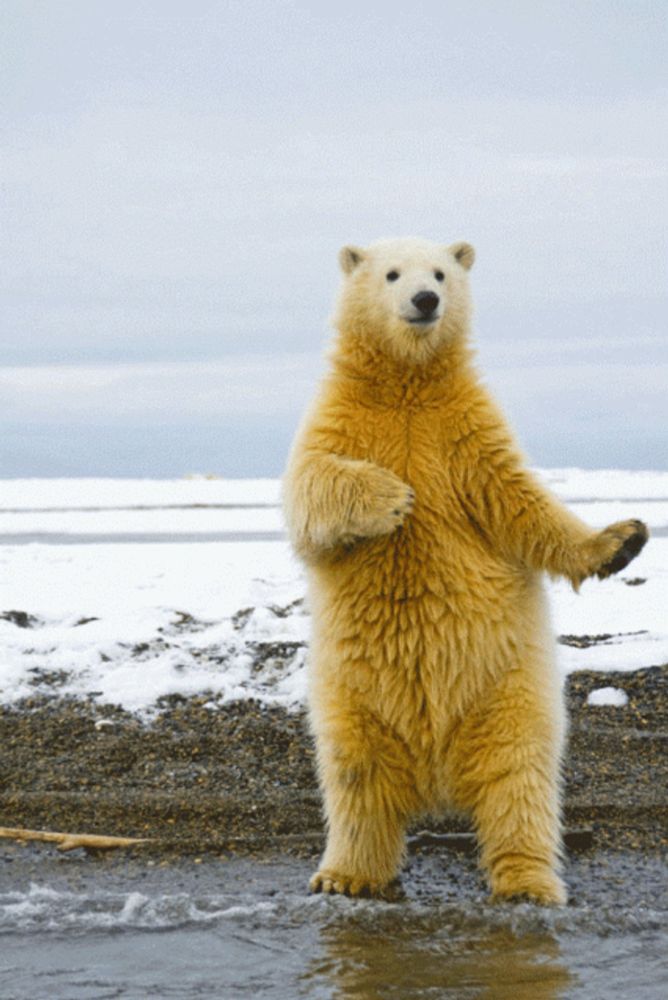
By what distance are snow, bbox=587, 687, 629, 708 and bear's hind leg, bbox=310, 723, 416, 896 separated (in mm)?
2997

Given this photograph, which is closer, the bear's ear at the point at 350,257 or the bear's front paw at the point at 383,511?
the bear's front paw at the point at 383,511

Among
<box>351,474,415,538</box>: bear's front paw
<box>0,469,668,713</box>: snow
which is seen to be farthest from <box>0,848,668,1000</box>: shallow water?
<box>351,474,415,538</box>: bear's front paw

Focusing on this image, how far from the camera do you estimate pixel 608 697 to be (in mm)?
7812

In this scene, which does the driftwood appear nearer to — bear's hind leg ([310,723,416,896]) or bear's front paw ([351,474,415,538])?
bear's hind leg ([310,723,416,896])

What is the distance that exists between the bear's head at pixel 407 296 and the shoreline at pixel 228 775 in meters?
1.94

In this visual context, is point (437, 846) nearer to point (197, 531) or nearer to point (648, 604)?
point (648, 604)

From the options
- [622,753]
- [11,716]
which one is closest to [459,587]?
[622,753]

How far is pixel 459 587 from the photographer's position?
4.97 m

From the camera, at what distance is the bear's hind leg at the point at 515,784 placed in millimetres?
4844

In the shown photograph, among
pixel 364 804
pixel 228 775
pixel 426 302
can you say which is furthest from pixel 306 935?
pixel 426 302

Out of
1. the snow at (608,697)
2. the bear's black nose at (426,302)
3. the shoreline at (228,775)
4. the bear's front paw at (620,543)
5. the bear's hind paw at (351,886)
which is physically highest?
A: the bear's black nose at (426,302)

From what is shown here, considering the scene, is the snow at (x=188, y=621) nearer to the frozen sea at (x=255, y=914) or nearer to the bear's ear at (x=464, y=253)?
the frozen sea at (x=255, y=914)

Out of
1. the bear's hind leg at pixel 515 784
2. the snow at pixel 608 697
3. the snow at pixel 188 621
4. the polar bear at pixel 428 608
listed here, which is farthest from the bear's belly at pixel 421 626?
the snow at pixel 608 697

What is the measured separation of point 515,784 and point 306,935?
92cm
